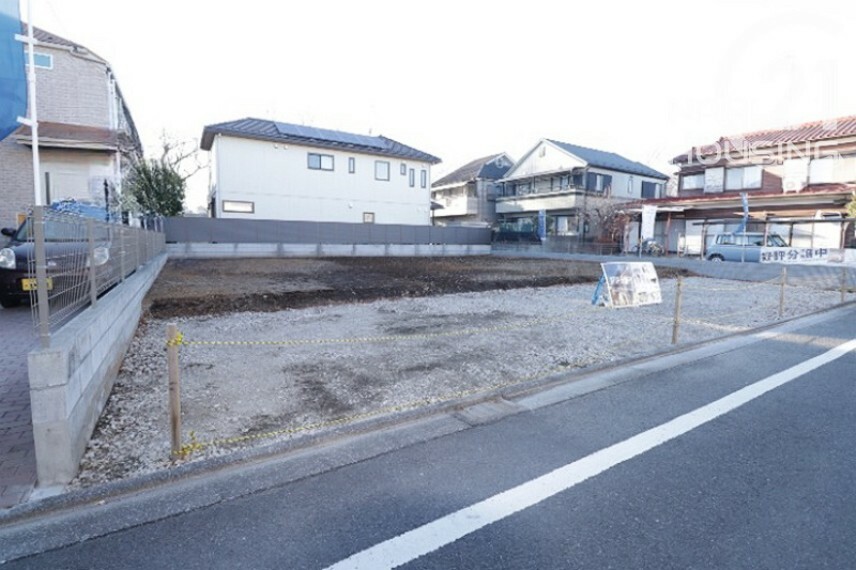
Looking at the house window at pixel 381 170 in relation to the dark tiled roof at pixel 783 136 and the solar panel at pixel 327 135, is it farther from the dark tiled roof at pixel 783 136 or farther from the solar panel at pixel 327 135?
the dark tiled roof at pixel 783 136

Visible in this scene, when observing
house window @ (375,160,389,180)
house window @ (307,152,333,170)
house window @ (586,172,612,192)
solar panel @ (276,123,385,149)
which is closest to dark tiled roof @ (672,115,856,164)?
house window @ (586,172,612,192)

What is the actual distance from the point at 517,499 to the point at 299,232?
2248 cm

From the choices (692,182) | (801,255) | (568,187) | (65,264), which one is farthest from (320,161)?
(65,264)

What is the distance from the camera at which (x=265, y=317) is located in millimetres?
7789

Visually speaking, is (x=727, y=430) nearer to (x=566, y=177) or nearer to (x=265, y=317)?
(x=265, y=317)

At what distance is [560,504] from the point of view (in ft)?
8.69

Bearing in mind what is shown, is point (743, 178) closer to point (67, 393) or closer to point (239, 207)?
point (239, 207)

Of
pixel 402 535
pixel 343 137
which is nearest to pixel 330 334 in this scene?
pixel 402 535

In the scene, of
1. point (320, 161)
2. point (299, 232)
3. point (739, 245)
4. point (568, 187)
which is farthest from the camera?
point (568, 187)

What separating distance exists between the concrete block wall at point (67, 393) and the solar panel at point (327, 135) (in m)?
23.0

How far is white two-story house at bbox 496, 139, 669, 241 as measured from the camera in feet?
103

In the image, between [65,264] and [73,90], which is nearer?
[65,264]

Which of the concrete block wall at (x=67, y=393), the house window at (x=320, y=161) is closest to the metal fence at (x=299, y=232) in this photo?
the house window at (x=320, y=161)

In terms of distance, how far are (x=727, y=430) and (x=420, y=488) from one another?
105 inches
